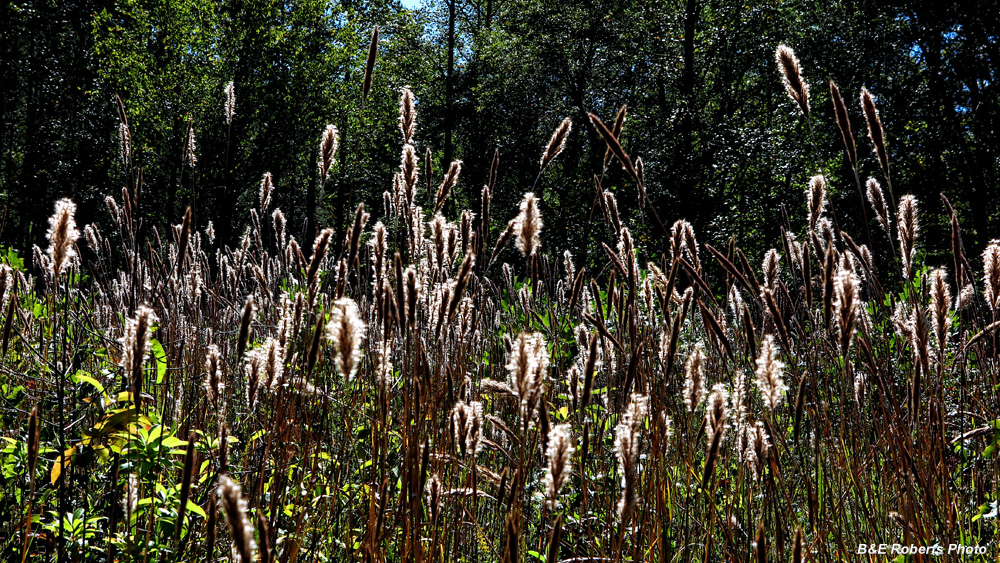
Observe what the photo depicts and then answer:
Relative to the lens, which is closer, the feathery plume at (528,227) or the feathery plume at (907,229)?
the feathery plume at (528,227)

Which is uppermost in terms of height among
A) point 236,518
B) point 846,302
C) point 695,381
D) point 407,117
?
point 407,117

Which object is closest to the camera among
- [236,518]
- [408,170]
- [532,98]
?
[236,518]

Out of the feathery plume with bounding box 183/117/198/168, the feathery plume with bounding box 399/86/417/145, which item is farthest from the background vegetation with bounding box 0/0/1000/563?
the feathery plume with bounding box 183/117/198/168

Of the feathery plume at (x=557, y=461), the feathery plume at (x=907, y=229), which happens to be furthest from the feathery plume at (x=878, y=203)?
the feathery plume at (x=557, y=461)

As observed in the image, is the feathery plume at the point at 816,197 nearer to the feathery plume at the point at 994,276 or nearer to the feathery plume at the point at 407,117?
the feathery plume at the point at 994,276

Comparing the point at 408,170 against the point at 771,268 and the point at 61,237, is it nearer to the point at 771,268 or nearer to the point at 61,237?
the point at 61,237

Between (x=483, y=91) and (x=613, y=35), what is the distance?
4296 mm

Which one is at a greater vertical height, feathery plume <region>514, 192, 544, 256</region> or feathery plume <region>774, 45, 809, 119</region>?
feathery plume <region>774, 45, 809, 119</region>

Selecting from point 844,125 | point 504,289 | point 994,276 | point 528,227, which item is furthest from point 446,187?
point 504,289

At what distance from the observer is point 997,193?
1336 centimetres

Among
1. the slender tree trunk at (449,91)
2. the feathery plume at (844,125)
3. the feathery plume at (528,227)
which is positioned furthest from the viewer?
the slender tree trunk at (449,91)

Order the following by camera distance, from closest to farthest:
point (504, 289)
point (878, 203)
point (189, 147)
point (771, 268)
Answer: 1. point (878, 203)
2. point (771, 268)
3. point (189, 147)
4. point (504, 289)

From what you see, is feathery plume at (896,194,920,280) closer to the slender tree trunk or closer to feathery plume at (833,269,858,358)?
feathery plume at (833,269,858,358)

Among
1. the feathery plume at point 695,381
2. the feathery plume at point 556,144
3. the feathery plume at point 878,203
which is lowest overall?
the feathery plume at point 695,381
